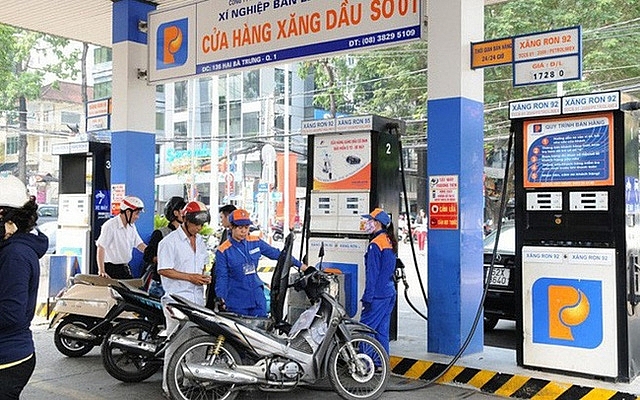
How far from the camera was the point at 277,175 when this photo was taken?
3678 centimetres

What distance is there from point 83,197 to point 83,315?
3657 mm

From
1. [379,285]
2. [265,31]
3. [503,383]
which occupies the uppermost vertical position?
[265,31]

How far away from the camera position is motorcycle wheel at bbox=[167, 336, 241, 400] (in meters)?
5.11

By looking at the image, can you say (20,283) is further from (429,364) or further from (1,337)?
(429,364)

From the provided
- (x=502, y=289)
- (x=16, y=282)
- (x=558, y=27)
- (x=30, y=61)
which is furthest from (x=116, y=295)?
(x=30, y=61)

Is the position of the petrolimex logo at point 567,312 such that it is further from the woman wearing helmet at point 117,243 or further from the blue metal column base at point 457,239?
the woman wearing helmet at point 117,243

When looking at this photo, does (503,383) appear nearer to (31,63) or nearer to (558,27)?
(558,27)

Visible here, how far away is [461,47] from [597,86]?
39.2ft

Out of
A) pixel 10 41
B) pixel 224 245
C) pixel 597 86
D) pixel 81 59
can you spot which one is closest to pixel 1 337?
pixel 224 245

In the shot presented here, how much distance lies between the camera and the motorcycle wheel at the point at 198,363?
5.11 meters

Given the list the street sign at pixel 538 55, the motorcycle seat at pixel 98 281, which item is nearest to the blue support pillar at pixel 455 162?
the street sign at pixel 538 55

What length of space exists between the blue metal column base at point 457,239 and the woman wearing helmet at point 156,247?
8.44 ft

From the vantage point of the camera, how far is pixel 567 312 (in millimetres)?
5672

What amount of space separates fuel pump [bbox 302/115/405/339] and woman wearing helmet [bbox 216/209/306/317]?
1325 millimetres
